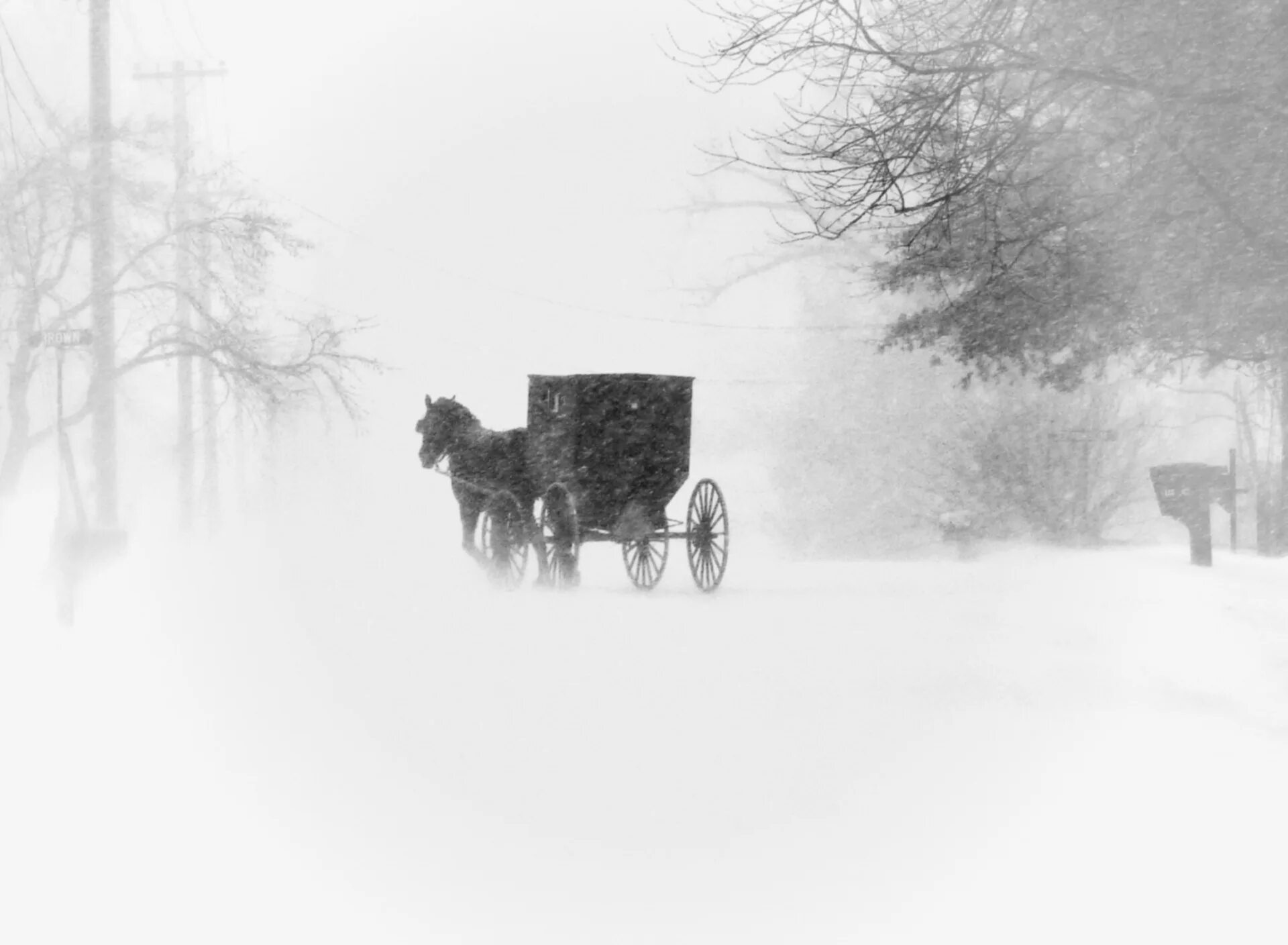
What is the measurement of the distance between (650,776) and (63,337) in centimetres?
705

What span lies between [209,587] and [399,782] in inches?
407

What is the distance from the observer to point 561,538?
14.1 m

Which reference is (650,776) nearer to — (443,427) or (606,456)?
(606,456)

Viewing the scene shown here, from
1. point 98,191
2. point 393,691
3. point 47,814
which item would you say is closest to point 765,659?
point 393,691

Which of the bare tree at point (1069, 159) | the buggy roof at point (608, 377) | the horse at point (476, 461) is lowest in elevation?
the horse at point (476, 461)

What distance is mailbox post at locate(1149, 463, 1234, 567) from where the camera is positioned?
50.4ft

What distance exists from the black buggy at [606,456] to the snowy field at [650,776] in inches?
85.0

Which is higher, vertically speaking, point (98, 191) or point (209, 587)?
point (98, 191)

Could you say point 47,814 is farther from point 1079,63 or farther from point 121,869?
point 1079,63

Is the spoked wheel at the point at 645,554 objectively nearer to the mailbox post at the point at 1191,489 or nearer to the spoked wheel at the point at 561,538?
the spoked wheel at the point at 561,538

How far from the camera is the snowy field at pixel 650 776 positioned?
4.70 m

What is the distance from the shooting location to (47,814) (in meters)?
5.75

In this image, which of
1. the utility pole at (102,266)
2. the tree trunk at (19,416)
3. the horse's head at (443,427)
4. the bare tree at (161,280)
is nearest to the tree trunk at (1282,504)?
the horse's head at (443,427)

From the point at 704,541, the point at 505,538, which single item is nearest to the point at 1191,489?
the point at 704,541
